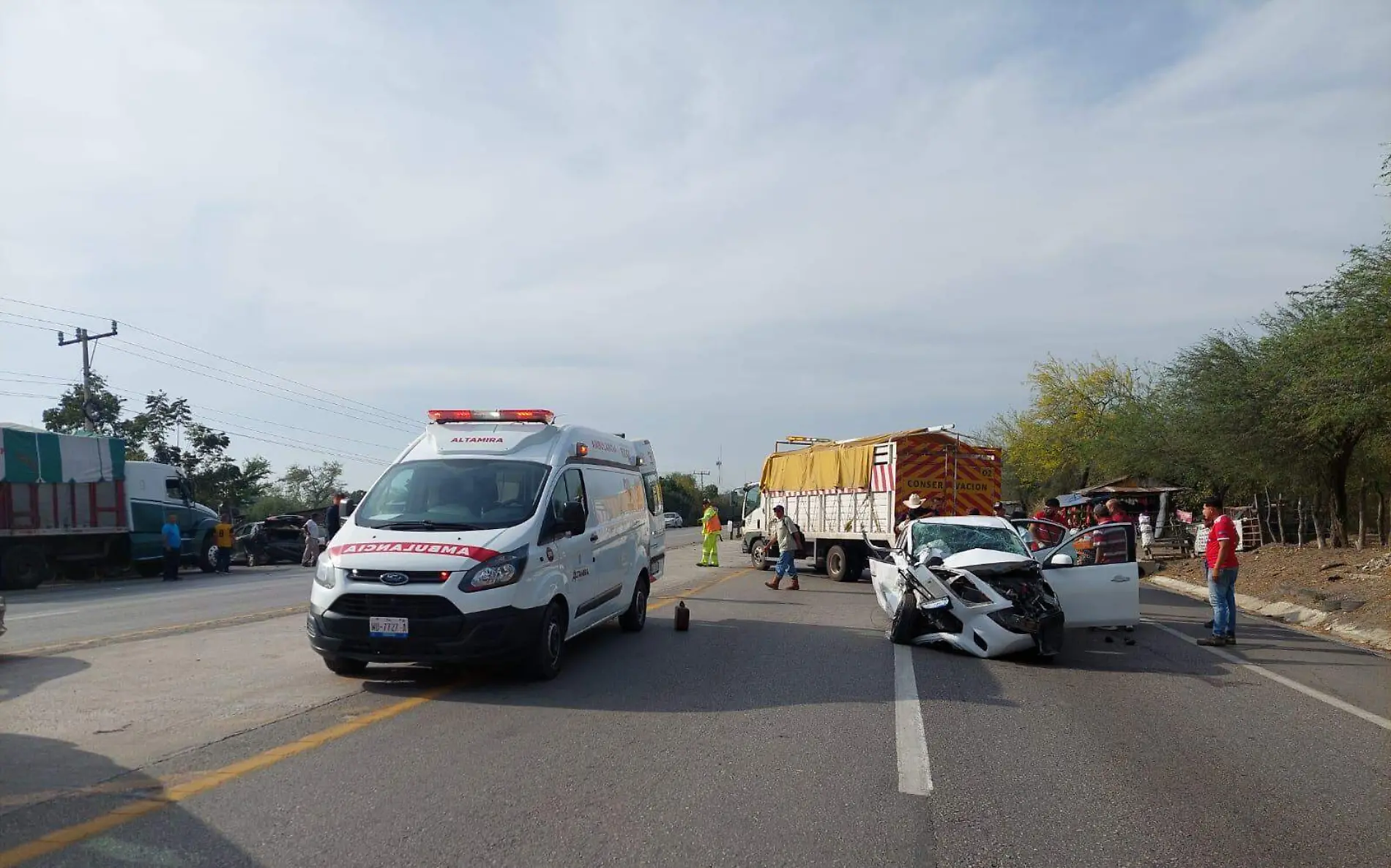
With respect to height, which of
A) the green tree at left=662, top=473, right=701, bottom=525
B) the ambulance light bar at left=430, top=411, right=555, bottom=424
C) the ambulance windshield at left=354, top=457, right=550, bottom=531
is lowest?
the green tree at left=662, top=473, right=701, bottom=525

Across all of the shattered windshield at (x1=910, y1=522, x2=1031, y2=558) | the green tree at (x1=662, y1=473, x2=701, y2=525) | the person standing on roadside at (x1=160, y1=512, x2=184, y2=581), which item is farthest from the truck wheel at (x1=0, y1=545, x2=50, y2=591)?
the green tree at (x1=662, y1=473, x2=701, y2=525)

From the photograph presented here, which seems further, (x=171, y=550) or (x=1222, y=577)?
(x=171, y=550)

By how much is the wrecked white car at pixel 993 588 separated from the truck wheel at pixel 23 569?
20.0 m

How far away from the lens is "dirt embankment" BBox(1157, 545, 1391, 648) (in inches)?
551

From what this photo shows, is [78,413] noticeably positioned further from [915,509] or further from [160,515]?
[915,509]

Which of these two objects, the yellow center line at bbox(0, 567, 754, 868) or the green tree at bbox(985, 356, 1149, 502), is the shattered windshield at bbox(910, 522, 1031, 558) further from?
the green tree at bbox(985, 356, 1149, 502)

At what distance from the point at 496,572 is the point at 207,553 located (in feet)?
79.5

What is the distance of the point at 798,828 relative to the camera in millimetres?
4859

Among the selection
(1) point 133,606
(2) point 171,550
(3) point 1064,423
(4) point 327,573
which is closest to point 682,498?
(3) point 1064,423

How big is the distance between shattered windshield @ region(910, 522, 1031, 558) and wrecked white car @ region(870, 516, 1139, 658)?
0.05ft

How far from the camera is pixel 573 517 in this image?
926 centimetres

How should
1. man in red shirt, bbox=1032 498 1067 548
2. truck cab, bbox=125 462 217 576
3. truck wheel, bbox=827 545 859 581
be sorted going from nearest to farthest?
man in red shirt, bbox=1032 498 1067 548 < truck wheel, bbox=827 545 859 581 < truck cab, bbox=125 462 217 576

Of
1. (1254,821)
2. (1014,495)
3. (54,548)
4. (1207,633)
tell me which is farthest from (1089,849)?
(1014,495)

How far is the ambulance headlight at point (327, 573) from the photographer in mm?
8203
